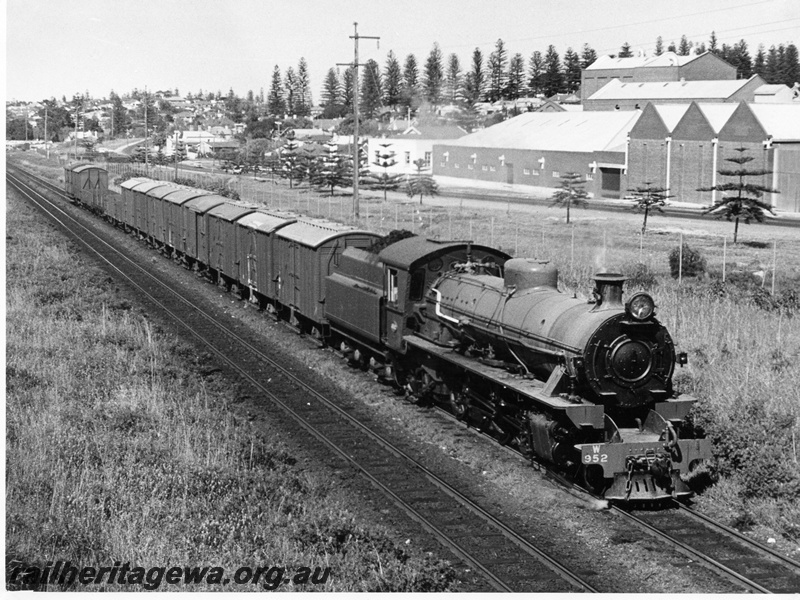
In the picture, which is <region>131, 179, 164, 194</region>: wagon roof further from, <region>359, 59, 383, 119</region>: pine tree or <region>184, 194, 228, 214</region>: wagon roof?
<region>359, 59, 383, 119</region>: pine tree

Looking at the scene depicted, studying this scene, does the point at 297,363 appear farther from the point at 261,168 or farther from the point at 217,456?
the point at 261,168

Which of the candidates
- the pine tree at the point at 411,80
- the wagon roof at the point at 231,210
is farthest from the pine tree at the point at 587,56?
the wagon roof at the point at 231,210

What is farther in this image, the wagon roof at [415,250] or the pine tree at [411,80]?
the pine tree at [411,80]

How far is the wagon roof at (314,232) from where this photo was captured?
76.3 ft

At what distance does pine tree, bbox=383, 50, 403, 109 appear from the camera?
52.0 metres

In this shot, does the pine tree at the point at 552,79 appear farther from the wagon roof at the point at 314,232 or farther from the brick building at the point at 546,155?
the wagon roof at the point at 314,232

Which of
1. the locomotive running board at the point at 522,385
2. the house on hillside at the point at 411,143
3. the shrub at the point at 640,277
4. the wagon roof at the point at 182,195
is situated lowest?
the locomotive running board at the point at 522,385

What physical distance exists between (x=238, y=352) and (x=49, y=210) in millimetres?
38917

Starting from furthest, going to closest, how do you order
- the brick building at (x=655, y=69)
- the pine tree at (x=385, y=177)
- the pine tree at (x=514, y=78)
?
the brick building at (x=655, y=69)
the pine tree at (x=514, y=78)
the pine tree at (x=385, y=177)

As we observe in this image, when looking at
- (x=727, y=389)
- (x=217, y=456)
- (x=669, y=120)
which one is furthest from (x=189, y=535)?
(x=669, y=120)

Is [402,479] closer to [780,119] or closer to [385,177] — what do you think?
[385,177]

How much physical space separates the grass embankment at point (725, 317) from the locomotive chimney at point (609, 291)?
3.08 m

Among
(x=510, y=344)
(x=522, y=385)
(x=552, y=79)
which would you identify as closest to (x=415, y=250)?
(x=510, y=344)

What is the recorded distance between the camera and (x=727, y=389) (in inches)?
682
